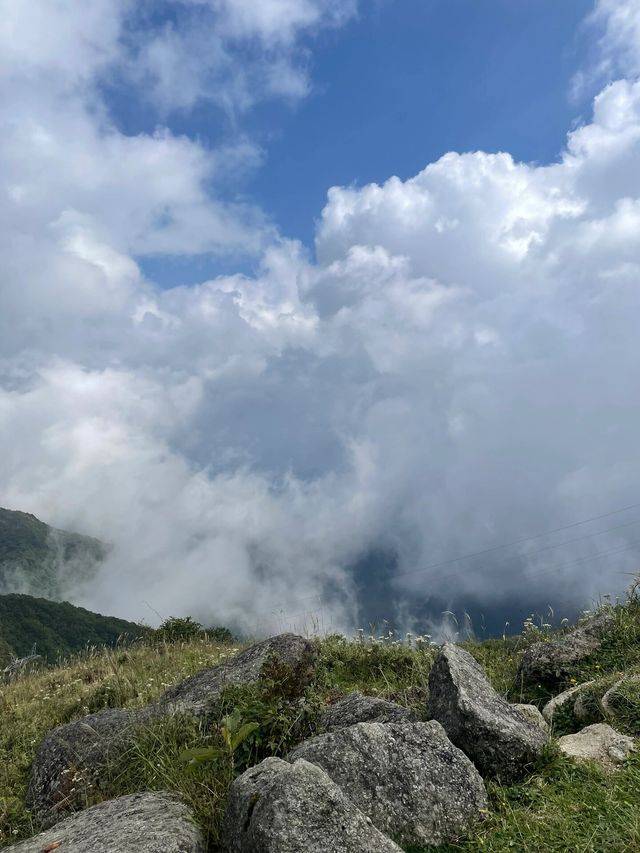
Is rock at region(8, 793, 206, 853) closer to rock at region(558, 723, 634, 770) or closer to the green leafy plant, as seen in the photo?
the green leafy plant

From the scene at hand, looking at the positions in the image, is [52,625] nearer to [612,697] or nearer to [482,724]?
[612,697]

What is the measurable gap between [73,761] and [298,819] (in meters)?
5.17

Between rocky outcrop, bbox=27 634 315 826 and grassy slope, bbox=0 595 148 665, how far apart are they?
117607 mm

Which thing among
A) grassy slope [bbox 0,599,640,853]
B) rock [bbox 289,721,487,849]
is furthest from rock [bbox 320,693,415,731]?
rock [bbox 289,721,487,849]

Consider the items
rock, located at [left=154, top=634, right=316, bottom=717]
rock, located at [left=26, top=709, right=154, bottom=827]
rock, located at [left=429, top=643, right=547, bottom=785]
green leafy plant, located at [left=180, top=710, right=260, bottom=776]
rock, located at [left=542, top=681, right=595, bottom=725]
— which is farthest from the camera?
rock, located at [left=542, top=681, right=595, bottom=725]

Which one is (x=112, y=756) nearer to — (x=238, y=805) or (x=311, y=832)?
(x=238, y=805)

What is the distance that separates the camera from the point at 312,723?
751 centimetres

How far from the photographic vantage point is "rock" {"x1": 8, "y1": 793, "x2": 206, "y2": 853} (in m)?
5.05

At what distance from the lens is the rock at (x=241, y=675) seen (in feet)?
28.8

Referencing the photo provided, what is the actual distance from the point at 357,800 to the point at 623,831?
2117mm

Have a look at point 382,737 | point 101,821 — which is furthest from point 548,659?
point 101,821

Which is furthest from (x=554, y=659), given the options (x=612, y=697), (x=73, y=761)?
A: (x=73, y=761)

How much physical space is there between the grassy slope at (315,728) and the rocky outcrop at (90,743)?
285mm

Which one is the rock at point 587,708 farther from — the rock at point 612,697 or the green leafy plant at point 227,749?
the green leafy plant at point 227,749
